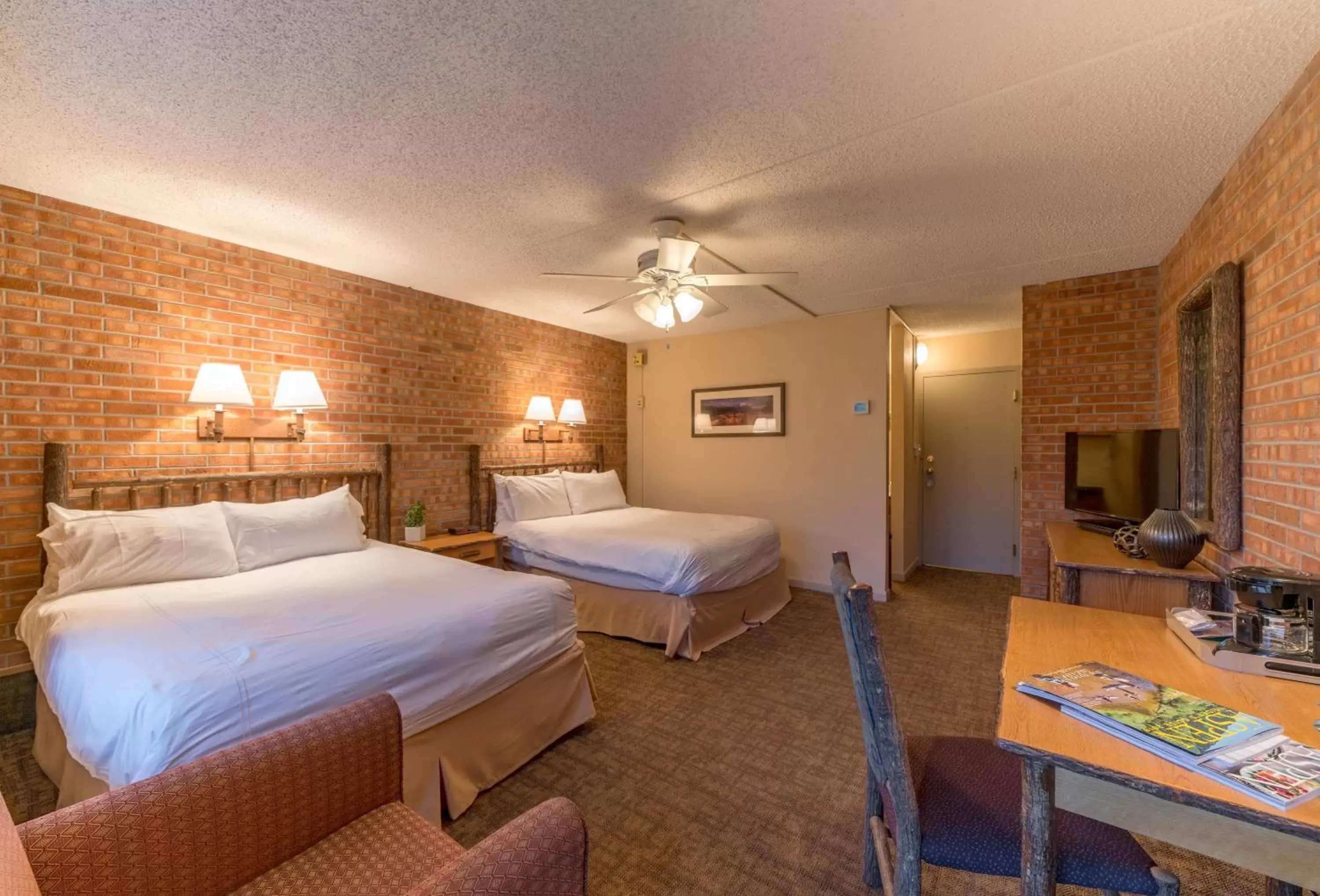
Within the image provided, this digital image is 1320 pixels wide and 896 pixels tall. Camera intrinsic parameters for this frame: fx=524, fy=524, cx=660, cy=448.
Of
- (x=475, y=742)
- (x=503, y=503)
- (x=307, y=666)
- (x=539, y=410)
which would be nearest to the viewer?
(x=307, y=666)

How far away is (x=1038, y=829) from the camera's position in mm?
1040

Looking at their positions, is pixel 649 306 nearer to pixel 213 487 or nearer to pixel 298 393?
pixel 298 393

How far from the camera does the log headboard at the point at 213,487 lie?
251 cm

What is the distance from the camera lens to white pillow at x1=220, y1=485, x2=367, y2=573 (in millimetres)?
2758

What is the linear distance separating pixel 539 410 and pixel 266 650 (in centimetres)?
333

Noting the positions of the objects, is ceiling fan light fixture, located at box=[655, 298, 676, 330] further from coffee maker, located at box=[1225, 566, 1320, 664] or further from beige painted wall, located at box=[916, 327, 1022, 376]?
beige painted wall, located at box=[916, 327, 1022, 376]

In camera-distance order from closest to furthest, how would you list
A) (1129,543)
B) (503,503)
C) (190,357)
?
1. (1129,543)
2. (190,357)
3. (503,503)

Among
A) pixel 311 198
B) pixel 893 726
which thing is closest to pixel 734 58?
pixel 893 726

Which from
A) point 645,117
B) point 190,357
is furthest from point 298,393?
point 645,117

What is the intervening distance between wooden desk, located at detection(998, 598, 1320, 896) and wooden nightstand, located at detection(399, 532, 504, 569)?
10.5ft

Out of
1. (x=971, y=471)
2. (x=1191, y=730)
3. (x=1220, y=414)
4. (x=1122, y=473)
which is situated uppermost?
(x=1220, y=414)

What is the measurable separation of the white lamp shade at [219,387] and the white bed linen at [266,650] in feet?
3.21

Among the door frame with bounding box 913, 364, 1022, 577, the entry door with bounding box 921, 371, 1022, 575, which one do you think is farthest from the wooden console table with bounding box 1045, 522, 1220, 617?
the entry door with bounding box 921, 371, 1022, 575

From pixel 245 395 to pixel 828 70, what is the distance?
3.27 metres
